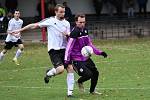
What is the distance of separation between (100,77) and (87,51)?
14.3ft

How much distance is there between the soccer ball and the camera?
1314 centimetres

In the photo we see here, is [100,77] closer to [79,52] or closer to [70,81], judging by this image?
[79,52]

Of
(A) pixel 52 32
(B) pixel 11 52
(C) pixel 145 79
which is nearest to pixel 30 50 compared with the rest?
(B) pixel 11 52

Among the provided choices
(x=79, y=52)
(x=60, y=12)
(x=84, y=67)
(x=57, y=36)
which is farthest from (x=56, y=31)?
(x=84, y=67)

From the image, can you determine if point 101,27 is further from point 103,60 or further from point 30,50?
point 103,60

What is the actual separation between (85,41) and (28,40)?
20.0 meters

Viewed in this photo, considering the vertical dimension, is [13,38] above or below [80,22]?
below

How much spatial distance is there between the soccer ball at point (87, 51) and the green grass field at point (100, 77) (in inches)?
36.6

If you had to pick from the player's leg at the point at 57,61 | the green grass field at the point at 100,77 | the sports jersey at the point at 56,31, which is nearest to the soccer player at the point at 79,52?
the player's leg at the point at 57,61

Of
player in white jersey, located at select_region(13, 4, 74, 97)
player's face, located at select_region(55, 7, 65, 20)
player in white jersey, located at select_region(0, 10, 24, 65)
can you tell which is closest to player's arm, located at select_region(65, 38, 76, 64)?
player in white jersey, located at select_region(13, 4, 74, 97)

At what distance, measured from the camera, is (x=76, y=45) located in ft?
43.9

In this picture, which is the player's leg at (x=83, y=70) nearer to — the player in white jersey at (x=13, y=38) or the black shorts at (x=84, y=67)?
the black shorts at (x=84, y=67)

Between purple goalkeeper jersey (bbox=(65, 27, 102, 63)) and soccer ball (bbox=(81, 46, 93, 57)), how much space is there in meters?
0.12

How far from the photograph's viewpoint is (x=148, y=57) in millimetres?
23062
